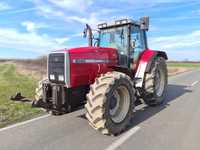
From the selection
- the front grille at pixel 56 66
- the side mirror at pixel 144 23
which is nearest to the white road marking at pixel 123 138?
the front grille at pixel 56 66

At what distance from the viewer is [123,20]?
8.81 metres

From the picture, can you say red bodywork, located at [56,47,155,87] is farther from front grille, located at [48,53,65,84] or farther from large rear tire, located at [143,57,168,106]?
large rear tire, located at [143,57,168,106]

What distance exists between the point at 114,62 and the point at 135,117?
1.65 meters

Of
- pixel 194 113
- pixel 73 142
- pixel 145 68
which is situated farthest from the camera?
pixel 145 68

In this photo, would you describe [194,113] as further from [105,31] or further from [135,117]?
[105,31]

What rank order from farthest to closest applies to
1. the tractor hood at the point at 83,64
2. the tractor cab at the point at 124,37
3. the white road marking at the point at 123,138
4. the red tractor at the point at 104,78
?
the tractor cab at the point at 124,37, the tractor hood at the point at 83,64, the red tractor at the point at 104,78, the white road marking at the point at 123,138

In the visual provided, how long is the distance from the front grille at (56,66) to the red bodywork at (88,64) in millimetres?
242

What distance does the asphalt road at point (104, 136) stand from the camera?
18.2 ft

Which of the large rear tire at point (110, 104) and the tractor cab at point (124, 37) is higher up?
the tractor cab at point (124, 37)

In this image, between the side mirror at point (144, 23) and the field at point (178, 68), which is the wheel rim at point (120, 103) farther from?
the field at point (178, 68)

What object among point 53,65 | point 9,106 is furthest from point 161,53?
point 9,106

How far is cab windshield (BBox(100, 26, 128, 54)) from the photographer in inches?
344

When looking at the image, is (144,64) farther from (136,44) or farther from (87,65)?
(87,65)

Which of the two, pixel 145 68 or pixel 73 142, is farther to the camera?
pixel 145 68
